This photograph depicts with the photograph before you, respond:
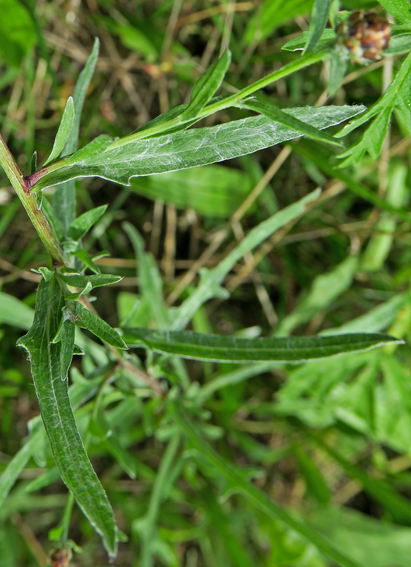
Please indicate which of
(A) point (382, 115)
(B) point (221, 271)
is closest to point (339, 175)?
(B) point (221, 271)

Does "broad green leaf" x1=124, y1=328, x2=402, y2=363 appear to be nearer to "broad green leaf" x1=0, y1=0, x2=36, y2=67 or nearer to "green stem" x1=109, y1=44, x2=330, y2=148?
"green stem" x1=109, y1=44, x2=330, y2=148

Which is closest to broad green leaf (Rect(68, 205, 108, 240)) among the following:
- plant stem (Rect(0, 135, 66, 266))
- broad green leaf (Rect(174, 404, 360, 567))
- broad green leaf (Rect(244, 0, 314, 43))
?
plant stem (Rect(0, 135, 66, 266))

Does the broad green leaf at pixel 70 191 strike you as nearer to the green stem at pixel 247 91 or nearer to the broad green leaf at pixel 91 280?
the broad green leaf at pixel 91 280

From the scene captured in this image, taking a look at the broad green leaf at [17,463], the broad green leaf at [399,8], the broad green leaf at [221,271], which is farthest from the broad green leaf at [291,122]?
the broad green leaf at [17,463]

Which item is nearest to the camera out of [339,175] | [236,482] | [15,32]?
Result: [236,482]

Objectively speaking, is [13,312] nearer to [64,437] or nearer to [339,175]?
[64,437]

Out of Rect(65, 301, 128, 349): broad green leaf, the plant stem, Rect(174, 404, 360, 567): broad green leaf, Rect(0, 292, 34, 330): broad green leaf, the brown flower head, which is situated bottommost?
Rect(174, 404, 360, 567): broad green leaf
